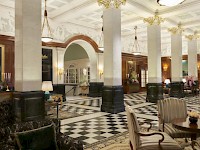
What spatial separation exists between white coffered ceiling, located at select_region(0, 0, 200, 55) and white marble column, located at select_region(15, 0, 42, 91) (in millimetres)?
4094

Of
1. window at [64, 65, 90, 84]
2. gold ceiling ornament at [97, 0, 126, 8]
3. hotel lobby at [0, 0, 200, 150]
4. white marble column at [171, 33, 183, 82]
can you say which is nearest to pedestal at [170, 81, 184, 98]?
hotel lobby at [0, 0, 200, 150]

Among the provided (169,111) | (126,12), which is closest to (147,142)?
(169,111)

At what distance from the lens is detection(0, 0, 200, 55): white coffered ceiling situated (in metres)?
9.16

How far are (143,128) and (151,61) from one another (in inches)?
237

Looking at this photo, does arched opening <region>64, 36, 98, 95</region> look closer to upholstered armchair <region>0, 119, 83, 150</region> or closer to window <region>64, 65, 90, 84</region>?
window <region>64, 65, 90, 84</region>

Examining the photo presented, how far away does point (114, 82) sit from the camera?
25.9ft

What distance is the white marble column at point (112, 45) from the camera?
7.85 metres

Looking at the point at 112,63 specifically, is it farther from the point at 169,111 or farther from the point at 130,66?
the point at 130,66

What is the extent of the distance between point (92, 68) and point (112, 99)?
22.0 feet

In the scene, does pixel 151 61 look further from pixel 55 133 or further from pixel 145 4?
pixel 55 133

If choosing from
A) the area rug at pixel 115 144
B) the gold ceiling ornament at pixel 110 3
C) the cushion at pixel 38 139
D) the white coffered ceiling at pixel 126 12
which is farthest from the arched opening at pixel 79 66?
the cushion at pixel 38 139

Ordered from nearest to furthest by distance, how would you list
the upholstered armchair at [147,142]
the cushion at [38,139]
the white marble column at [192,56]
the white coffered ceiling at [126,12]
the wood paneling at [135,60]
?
the cushion at [38,139] < the upholstered armchair at [147,142] < the white coffered ceiling at [126,12] < the white marble column at [192,56] < the wood paneling at [135,60]

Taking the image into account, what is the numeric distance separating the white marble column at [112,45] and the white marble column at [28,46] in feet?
10.7

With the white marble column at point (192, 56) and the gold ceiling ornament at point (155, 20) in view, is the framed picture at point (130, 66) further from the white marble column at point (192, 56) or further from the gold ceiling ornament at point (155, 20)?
the gold ceiling ornament at point (155, 20)
